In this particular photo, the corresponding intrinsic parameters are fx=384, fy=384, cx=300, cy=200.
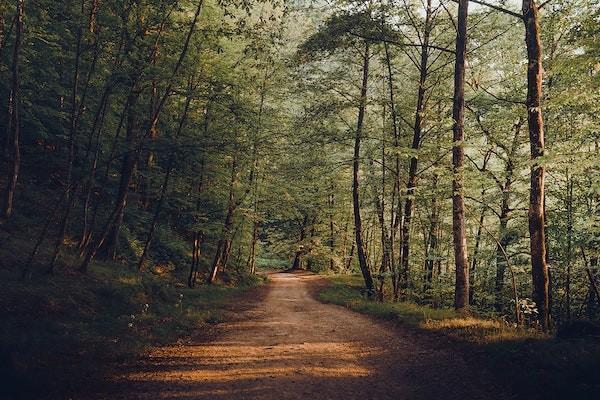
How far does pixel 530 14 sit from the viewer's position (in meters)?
10.5

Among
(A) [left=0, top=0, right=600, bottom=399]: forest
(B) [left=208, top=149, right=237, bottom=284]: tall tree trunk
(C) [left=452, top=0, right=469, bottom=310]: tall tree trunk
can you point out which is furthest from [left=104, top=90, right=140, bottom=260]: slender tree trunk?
(C) [left=452, top=0, right=469, bottom=310]: tall tree trunk

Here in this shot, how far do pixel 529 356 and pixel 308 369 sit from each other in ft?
12.7

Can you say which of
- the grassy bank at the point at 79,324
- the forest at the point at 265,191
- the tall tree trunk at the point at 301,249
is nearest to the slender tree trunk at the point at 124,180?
the forest at the point at 265,191

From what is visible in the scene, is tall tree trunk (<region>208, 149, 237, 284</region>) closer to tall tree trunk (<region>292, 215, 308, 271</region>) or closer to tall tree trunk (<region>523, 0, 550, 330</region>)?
tall tree trunk (<region>523, 0, 550, 330</region>)

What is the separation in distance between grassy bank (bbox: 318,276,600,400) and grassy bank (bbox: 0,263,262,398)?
21.9ft

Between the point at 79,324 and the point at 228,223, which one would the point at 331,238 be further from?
the point at 79,324

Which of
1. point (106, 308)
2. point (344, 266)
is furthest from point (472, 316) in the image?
point (344, 266)

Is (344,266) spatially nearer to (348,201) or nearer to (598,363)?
(348,201)

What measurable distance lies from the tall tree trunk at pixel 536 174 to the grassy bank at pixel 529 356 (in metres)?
2.01

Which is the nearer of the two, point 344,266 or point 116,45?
point 116,45

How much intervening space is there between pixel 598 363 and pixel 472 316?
5563 millimetres

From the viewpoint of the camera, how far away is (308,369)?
7246 mm

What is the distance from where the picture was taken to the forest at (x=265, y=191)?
684cm

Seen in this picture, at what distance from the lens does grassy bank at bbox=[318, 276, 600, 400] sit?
5.32 metres
